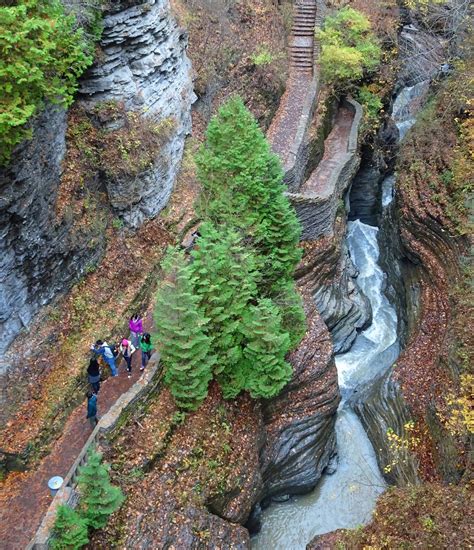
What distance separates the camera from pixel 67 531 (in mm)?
10898

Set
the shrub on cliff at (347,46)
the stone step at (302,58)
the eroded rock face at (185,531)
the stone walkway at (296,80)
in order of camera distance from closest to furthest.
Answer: the eroded rock face at (185,531) → the stone walkway at (296,80) → the shrub on cliff at (347,46) → the stone step at (302,58)

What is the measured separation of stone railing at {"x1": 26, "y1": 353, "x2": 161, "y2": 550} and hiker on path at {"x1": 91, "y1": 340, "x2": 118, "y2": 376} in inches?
39.4

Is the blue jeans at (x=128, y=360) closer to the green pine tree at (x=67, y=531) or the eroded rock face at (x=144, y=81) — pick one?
the green pine tree at (x=67, y=531)

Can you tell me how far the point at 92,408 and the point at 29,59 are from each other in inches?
327

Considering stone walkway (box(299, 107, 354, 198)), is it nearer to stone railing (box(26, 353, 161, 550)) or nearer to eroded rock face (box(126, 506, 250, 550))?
stone railing (box(26, 353, 161, 550))

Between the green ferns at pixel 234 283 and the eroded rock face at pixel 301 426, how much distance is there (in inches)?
60.9

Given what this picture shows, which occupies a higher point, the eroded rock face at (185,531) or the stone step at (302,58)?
the stone step at (302,58)

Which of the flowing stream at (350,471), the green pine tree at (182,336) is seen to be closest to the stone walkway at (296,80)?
the flowing stream at (350,471)

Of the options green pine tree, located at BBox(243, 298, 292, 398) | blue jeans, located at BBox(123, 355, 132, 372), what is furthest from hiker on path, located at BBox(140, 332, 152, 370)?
green pine tree, located at BBox(243, 298, 292, 398)

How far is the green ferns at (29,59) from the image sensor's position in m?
11.1

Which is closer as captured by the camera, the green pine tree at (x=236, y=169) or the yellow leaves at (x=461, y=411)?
the yellow leaves at (x=461, y=411)

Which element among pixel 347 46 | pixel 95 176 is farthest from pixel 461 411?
pixel 347 46

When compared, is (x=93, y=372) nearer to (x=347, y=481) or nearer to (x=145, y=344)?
(x=145, y=344)

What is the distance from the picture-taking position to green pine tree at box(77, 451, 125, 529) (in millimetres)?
11008
